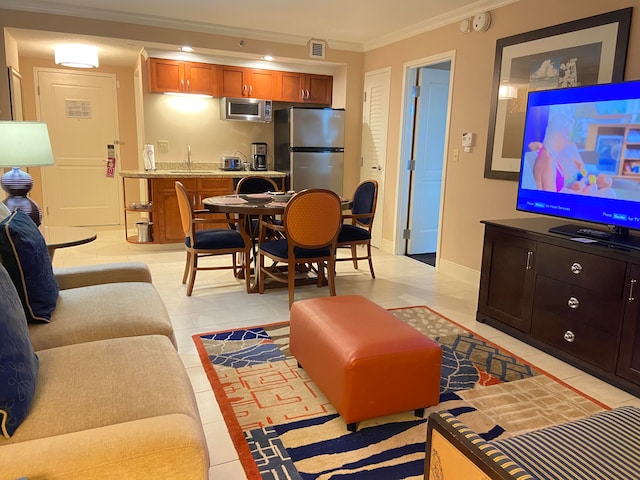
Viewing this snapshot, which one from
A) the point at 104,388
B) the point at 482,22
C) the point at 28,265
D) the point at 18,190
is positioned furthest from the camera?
the point at 482,22

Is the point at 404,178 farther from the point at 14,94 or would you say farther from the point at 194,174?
the point at 14,94

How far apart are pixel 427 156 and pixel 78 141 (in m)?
4.82

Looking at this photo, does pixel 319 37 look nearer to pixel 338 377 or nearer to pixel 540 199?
pixel 540 199

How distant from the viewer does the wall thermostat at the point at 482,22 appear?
13.7 ft

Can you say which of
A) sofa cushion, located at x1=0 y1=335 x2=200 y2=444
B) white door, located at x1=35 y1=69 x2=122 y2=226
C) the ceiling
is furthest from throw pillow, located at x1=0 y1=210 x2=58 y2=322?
white door, located at x1=35 y1=69 x2=122 y2=226

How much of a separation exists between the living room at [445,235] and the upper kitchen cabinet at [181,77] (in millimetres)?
429

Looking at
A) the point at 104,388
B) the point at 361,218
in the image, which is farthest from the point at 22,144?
the point at 361,218

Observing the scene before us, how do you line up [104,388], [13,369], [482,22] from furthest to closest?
1. [482,22]
2. [104,388]
3. [13,369]

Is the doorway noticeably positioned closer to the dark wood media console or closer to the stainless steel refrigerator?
the stainless steel refrigerator

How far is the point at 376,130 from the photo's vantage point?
6.01 m

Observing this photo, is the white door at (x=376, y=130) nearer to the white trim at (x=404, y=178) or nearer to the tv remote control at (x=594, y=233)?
the white trim at (x=404, y=178)

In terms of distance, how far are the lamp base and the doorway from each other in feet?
12.6

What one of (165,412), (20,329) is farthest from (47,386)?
(165,412)

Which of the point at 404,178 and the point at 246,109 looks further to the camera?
the point at 246,109
